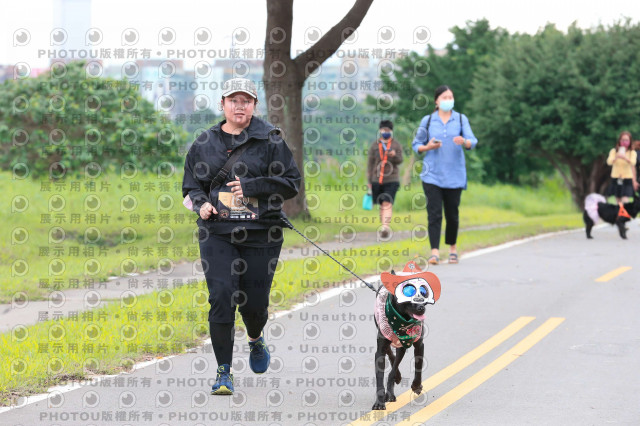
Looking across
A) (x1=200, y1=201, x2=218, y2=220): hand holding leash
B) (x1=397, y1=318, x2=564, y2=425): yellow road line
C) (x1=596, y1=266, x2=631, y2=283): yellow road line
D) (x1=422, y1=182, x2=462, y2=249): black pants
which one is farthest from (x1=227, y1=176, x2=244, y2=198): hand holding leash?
(x1=422, y1=182, x2=462, y2=249): black pants

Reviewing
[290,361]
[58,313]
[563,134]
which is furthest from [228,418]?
[563,134]

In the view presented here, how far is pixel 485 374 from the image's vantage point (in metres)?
7.85

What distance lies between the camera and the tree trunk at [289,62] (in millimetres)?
19203

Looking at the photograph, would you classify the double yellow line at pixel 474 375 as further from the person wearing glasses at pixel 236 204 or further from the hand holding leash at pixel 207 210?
the hand holding leash at pixel 207 210

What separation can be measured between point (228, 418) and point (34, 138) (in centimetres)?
1605

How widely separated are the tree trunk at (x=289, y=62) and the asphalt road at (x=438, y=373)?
8025 mm

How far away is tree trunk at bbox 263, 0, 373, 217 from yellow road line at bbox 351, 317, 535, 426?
32.3 feet

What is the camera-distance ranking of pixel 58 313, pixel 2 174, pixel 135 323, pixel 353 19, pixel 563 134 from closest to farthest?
pixel 135 323 < pixel 58 313 < pixel 353 19 < pixel 2 174 < pixel 563 134

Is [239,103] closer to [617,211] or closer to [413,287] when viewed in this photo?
[413,287]

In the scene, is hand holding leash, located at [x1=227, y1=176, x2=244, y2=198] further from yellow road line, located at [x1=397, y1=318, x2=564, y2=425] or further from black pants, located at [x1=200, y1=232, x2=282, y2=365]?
yellow road line, located at [x1=397, y1=318, x2=564, y2=425]

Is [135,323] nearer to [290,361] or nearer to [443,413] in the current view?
[290,361]

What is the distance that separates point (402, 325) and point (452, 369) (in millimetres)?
1667

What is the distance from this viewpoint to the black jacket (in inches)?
273

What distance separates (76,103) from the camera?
22.1 metres
